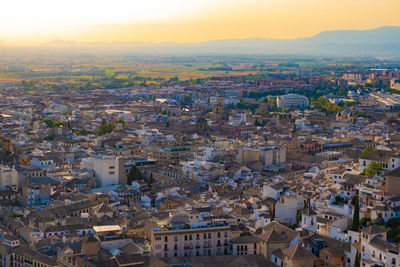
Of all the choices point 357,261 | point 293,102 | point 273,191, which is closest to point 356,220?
point 357,261

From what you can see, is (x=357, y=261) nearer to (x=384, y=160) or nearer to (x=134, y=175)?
(x=384, y=160)

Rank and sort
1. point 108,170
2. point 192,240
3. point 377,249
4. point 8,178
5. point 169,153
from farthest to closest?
point 169,153 → point 108,170 → point 8,178 → point 192,240 → point 377,249

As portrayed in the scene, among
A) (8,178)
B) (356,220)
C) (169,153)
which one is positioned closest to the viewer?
(356,220)

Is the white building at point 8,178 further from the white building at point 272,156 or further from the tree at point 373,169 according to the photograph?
the tree at point 373,169

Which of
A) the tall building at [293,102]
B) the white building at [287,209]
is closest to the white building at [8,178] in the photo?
the white building at [287,209]

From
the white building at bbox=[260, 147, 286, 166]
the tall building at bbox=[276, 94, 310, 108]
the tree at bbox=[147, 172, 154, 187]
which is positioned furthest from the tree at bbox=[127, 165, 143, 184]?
the tall building at bbox=[276, 94, 310, 108]

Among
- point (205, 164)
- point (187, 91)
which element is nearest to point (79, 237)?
point (205, 164)
